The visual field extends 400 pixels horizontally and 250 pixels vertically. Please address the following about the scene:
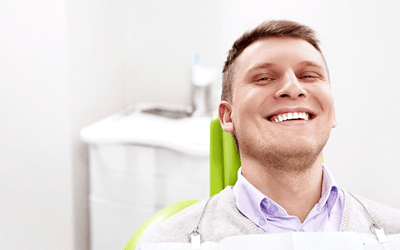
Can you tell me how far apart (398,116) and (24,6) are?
1.67 meters

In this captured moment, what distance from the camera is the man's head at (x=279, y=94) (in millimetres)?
1012

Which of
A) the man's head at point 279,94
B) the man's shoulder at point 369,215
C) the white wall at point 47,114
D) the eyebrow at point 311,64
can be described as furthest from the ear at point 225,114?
the white wall at point 47,114

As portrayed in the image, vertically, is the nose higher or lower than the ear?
higher

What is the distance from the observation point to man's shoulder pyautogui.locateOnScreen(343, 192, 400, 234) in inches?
40.9

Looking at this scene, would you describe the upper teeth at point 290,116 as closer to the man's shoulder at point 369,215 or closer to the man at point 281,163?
the man at point 281,163

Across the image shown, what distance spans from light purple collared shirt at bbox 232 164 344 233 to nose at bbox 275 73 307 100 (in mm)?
240

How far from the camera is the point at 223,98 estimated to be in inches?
47.9

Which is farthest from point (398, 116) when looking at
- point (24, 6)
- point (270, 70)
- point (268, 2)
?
point (24, 6)

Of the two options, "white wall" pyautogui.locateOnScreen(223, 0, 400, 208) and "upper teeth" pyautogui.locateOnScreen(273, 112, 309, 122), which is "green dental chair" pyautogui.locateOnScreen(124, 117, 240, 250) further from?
"white wall" pyautogui.locateOnScreen(223, 0, 400, 208)

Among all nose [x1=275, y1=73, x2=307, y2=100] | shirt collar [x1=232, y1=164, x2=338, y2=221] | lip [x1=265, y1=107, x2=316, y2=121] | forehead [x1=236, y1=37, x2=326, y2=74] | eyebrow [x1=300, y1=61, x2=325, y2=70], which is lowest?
shirt collar [x1=232, y1=164, x2=338, y2=221]

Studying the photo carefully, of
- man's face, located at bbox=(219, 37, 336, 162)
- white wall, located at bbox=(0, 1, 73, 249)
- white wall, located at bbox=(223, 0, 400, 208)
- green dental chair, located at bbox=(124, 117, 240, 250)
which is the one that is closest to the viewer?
man's face, located at bbox=(219, 37, 336, 162)

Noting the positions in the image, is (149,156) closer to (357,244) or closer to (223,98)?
(223,98)

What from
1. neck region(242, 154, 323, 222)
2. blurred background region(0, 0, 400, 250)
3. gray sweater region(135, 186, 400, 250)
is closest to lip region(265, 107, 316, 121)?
neck region(242, 154, 323, 222)

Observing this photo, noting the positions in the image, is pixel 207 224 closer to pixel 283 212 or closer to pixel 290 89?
pixel 283 212
